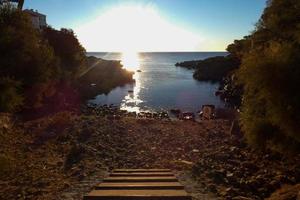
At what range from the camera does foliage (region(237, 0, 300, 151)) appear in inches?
579

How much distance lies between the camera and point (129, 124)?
30.8 metres

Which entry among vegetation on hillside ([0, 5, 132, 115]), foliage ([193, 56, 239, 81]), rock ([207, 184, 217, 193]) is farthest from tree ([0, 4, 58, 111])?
foliage ([193, 56, 239, 81])

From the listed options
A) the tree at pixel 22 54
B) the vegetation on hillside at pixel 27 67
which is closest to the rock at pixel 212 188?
the vegetation on hillside at pixel 27 67

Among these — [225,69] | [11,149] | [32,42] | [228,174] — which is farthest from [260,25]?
[225,69]

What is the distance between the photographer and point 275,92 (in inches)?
598

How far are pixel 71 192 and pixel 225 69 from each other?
3798 inches

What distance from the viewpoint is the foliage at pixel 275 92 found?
14.7m

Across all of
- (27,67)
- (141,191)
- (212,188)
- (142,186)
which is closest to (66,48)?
(27,67)

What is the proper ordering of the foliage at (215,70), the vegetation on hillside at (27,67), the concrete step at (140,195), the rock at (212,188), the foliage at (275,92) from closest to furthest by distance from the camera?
the concrete step at (140,195)
the rock at (212,188)
the foliage at (275,92)
the vegetation on hillside at (27,67)
the foliage at (215,70)

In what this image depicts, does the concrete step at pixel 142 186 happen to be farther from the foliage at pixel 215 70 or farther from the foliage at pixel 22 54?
the foliage at pixel 215 70

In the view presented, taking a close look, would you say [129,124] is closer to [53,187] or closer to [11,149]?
[11,149]

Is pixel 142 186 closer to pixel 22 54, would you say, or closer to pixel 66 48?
pixel 22 54

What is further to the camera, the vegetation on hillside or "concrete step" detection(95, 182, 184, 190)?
the vegetation on hillside

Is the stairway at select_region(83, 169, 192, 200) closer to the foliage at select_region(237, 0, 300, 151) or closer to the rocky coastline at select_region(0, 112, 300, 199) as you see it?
the rocky coastline at select_region(0, 112, 300, 199)
